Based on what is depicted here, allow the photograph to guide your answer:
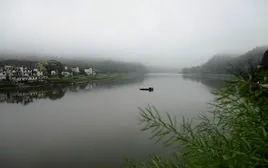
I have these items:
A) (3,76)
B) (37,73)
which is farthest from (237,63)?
(37,73)

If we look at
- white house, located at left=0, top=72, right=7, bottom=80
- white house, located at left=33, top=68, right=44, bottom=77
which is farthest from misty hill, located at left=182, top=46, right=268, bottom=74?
white house, located at left=0, top=72, right=7, bottom=80

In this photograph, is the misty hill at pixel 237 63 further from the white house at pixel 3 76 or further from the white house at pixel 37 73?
the white house at pixel 3 76

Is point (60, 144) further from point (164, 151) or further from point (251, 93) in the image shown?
point (251, 93)

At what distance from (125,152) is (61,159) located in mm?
3880

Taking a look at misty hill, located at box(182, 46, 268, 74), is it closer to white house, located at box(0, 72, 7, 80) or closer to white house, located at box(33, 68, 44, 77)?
white house, located at box(33, 68, 44, 77)

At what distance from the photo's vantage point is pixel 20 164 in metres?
9.42

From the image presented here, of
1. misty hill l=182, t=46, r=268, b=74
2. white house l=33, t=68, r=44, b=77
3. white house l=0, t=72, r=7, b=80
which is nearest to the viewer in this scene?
misty hill l=182, t=46, r=268, b=74

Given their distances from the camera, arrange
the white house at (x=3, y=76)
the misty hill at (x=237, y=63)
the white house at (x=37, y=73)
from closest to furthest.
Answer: the misty hill at (x=237, y=63) < the white house at (x=3, y=76) < the white house at (x=37, y=73)

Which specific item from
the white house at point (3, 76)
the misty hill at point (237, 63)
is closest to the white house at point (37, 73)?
the white house at point (3, 76)

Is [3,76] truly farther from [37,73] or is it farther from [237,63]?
[237,63]

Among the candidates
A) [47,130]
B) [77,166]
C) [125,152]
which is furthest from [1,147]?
[125,152]

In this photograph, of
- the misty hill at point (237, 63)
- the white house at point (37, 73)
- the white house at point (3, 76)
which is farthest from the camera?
the white house at point (37, 73)

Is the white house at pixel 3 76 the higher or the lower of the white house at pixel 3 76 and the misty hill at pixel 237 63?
the lower

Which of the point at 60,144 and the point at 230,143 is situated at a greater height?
the point at 230,143
